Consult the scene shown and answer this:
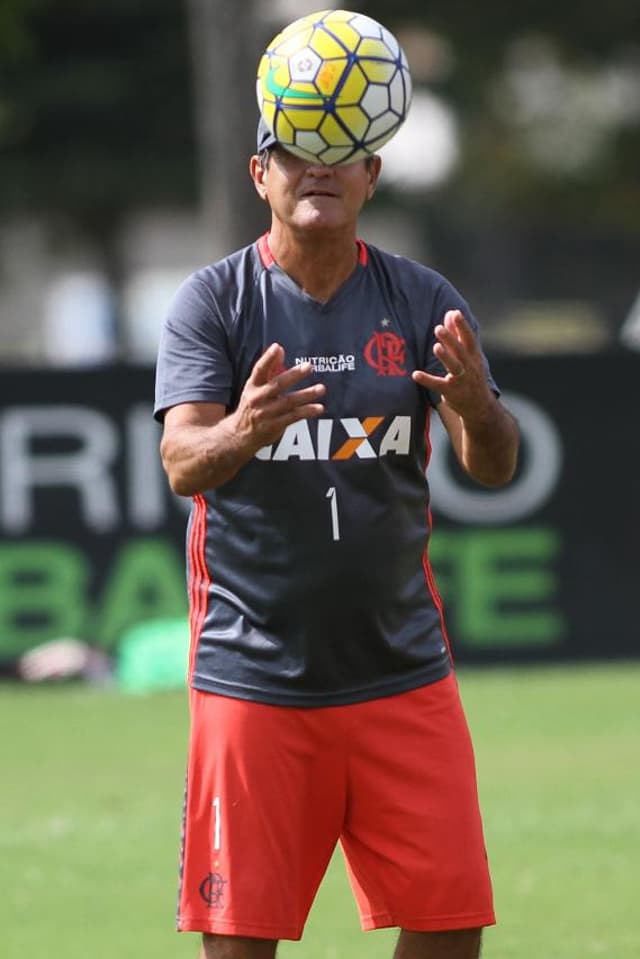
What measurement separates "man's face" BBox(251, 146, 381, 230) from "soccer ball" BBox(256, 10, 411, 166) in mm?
33

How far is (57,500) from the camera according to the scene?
13219 mm

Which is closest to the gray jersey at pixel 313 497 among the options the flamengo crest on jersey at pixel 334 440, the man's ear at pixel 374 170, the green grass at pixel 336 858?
the flamengo crest on jersey at pixel 334 440

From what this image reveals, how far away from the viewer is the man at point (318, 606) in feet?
16.9

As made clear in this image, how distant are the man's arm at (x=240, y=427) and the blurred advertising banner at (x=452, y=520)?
8.01 meters

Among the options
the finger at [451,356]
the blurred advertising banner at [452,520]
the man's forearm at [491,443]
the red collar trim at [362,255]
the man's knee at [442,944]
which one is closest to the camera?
the finger at [451,356]

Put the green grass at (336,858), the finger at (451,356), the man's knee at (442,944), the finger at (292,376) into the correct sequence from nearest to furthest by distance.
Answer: the finger at (292,376)
the finger at (451,356)
the man's knee at (442,944)
the green grass at (336,858)

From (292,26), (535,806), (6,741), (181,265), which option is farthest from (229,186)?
(181,265)

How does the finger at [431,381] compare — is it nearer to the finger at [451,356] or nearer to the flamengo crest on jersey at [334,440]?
the finger at [451,356]

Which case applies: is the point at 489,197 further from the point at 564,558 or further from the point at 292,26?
the point at 292,26

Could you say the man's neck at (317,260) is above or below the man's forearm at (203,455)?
above

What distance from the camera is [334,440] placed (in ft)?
16.9

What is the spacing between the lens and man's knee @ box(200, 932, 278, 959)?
5145 millimetres

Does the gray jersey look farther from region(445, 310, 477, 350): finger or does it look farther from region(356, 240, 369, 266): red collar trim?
region(445, 310, 477, 350): finger

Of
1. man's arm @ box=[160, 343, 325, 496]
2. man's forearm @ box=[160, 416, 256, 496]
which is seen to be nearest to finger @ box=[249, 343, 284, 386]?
man's arm @ box=[160, 343, 325, 496]
